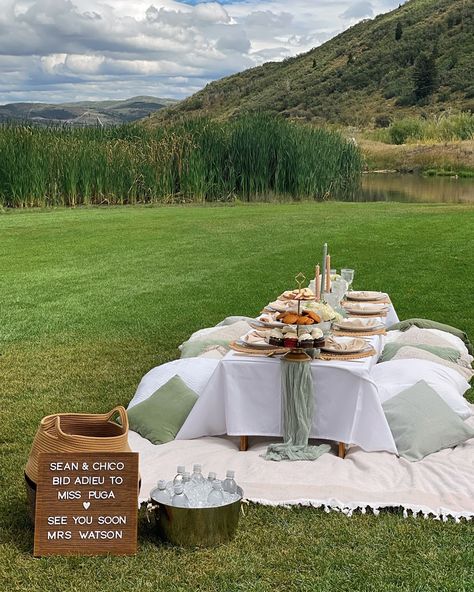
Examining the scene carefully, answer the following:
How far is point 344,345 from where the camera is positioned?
500 centimetres

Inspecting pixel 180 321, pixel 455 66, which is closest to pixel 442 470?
pixel 180 321

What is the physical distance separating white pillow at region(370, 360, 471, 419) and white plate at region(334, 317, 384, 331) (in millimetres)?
269

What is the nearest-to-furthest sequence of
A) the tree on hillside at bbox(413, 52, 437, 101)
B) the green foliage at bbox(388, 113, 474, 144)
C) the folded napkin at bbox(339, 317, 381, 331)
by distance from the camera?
the folded napkin at bbox(339, 317, 381, 331), the green foliage at bbox(388, 113, 474, 144), the tree on hillside at bbox(413, 52, 437, 101)

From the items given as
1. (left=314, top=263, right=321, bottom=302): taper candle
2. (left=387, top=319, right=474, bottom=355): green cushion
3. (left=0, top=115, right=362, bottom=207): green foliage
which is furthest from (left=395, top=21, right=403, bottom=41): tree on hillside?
(left=314, top=263, right=321, bottom=302): taper candle

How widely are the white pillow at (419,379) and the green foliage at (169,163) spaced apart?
15521 millimetres

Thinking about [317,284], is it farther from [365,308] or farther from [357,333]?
[365,308]

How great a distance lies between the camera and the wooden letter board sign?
3.49 metres

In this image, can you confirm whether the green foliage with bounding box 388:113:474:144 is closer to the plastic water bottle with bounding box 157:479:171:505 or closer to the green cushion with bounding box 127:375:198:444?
the green cushion with bounding box 127:375:198:444

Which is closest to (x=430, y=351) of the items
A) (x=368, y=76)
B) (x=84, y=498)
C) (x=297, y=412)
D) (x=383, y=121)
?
(x=297, y=412)

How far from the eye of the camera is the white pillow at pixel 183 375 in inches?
218

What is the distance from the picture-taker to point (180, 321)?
8719 millimetres

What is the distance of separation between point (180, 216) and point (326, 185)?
21.0ft

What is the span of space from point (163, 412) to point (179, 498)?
1.58 metres

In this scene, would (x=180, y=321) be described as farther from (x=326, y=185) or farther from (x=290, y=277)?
(x=326, y=185)
